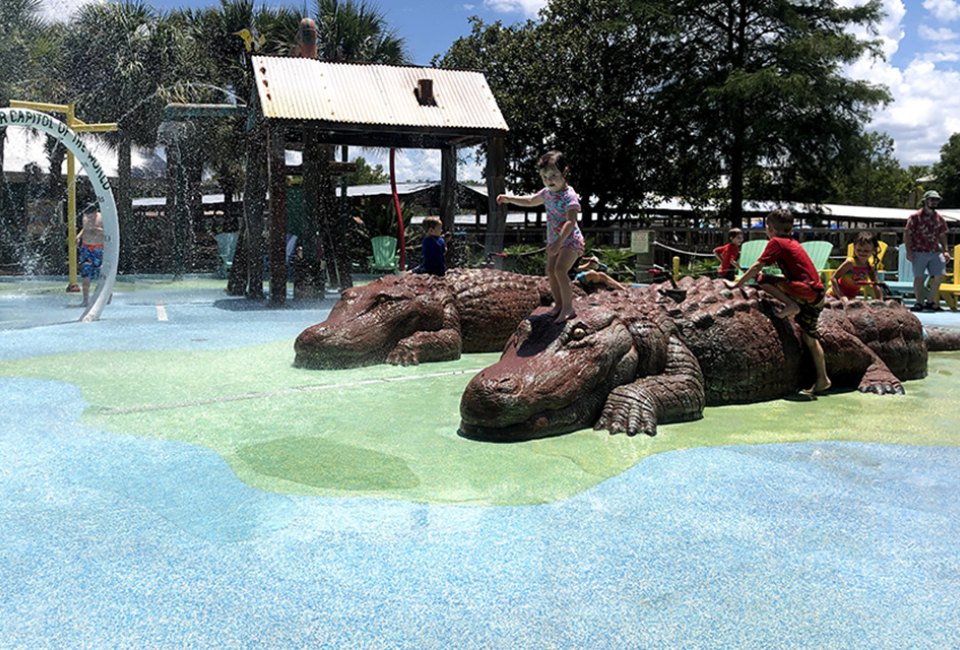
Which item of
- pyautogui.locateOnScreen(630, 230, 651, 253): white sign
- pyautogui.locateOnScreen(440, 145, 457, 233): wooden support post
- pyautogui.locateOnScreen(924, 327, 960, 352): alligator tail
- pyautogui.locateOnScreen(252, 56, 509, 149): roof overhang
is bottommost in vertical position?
pyautogui.locateOnScreen(924, 327, 960, 352): alligator tail

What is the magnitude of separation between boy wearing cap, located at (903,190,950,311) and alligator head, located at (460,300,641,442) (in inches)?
359

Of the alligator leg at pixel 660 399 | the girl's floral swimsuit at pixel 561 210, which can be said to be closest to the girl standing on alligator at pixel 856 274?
the alligator leg at pixel 660 399

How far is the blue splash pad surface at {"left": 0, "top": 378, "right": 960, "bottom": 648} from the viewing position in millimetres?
2605

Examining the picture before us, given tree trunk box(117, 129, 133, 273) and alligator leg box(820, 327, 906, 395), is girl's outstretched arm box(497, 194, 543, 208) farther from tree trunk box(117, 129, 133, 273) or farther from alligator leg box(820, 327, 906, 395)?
tree trunk box(117, 129, 133, 273)

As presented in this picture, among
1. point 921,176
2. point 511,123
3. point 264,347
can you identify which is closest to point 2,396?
point 264,347

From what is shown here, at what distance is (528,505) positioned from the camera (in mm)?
3727

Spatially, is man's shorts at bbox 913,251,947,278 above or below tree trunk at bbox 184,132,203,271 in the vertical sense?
below

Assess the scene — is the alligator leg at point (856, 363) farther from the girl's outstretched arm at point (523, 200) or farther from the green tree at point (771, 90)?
the green tree at point (771, 90)

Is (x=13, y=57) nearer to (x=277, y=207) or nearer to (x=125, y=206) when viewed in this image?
(x=125, y=206)

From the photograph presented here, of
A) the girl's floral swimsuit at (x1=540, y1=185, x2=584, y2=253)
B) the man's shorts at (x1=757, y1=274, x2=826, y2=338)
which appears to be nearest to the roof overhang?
the girl's floral swimsuit at (x1=540, y1=185, x2=584, y2=253)

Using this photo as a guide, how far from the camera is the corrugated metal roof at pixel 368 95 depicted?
44.8 feet

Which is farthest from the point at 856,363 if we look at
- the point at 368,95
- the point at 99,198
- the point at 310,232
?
the point at 310,232

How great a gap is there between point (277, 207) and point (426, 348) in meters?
6.50

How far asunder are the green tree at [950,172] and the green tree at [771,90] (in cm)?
3110
